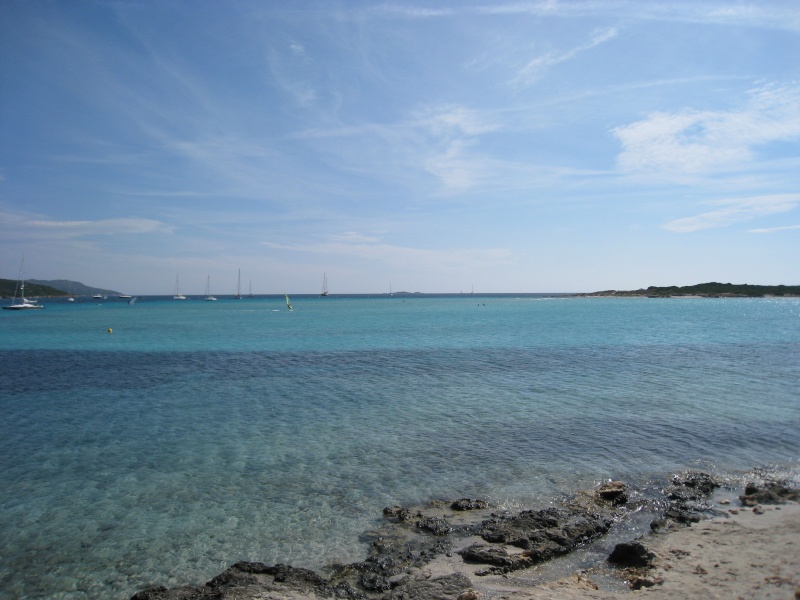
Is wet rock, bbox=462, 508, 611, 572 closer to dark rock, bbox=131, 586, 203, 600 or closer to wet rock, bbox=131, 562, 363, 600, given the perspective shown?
wet rock, bbox=131, 562, 363, 600

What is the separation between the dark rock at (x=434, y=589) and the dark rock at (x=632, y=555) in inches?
102

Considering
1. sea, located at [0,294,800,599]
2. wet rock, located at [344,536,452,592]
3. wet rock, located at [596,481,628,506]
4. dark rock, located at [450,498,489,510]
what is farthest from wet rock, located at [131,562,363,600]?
wet rock, located at [596,481,628,506]

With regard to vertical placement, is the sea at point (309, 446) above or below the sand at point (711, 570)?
below

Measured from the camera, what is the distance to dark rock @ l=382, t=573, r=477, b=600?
7.04 metres

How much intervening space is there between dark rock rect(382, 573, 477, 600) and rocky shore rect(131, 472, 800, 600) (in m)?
0.02

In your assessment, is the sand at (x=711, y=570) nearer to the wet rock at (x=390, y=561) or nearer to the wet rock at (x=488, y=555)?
the wet rock at (x=488, y=555)

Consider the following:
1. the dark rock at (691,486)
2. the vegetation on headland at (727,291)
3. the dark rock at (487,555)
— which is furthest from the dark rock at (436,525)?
the vegetation on headland at (727,291)

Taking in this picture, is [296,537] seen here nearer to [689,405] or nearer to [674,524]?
[674,524]

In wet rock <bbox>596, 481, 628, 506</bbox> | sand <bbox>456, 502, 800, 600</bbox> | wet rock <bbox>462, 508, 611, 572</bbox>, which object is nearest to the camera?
sand <bbox>456, 502, 800, 600</bbox>

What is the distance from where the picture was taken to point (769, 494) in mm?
10336

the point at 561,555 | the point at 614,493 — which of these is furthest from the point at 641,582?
the point at 614,493

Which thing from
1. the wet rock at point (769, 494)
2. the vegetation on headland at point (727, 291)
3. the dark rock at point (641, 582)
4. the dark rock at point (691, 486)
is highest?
the vegetation on headland at point (727, 291)

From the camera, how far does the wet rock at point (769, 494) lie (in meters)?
10.1

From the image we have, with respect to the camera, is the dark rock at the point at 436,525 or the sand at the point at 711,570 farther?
the dark rock at the point at 436,525
